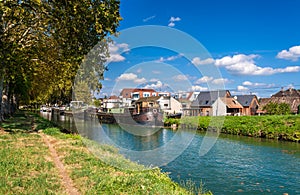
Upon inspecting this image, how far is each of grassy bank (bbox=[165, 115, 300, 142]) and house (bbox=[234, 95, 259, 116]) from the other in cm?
2859

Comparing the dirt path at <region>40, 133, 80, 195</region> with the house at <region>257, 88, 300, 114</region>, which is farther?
the house at <region>257, 88, 300, 114</region>

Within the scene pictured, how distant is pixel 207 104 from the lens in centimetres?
6103

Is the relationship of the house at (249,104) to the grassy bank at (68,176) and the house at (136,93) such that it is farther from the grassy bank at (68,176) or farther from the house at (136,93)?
the grassy bank at (68,176)

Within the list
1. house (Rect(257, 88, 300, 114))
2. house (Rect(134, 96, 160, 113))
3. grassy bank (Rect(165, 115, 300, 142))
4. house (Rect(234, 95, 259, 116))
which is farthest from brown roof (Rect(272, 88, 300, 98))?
grassy bank (Rect(165, 115, 300, 142))

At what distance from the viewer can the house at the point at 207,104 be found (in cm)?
5666

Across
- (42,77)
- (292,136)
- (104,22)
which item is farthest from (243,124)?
(104,22)

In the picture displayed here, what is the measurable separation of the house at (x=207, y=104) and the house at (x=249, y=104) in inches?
200

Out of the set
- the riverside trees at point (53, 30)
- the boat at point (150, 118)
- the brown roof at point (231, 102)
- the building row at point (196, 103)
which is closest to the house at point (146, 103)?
the building row at point (196, 103)

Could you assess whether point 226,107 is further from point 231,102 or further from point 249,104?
point 249,104

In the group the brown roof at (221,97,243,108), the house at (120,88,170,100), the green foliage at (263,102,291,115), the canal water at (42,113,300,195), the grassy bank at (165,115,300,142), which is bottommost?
the canal water at (42,113,300,195)

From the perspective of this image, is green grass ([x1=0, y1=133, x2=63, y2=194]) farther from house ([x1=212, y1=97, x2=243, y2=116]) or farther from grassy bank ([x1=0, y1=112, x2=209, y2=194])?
house ([x1=212, y1=97, x2=243, y2=116])

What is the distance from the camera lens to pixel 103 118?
2339 inches

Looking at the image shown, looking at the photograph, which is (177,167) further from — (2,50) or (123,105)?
(123,105)

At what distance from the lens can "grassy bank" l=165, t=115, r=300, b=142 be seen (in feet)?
95.1
